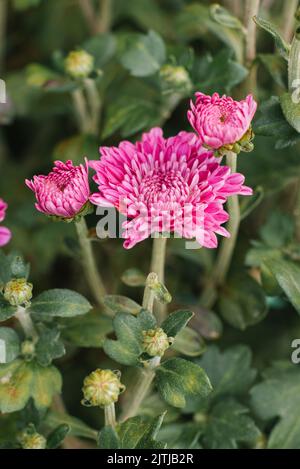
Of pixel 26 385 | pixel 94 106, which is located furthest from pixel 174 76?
pixel 26 385

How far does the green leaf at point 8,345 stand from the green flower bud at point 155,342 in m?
0.17

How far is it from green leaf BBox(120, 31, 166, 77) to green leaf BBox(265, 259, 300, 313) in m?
0.33

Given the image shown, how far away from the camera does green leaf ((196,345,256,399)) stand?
99cm

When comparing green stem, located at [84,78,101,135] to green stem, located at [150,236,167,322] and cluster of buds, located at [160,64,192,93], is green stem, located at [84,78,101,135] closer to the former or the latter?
cluster of buds, located at [160,64,192,93]

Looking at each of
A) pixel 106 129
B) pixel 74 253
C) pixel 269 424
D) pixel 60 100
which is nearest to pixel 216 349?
pixel 269 424

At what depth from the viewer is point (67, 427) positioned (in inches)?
31.8

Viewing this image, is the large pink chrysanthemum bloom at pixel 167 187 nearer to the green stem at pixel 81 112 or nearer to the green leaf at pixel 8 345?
the green leaf at pixel 8 345

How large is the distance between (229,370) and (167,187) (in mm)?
347

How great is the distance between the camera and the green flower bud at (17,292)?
0.76 metres

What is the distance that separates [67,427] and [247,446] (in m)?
0.29

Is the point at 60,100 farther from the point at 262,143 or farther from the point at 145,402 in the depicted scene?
the point at 145,402

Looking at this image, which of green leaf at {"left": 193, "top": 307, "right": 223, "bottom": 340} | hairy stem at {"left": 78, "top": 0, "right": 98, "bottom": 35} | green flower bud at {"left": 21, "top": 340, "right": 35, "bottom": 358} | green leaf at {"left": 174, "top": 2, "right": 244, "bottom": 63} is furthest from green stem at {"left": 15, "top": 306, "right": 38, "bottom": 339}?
hairy stem at {"left": 78, "top": 0, "right": 98, "bottom": 35}

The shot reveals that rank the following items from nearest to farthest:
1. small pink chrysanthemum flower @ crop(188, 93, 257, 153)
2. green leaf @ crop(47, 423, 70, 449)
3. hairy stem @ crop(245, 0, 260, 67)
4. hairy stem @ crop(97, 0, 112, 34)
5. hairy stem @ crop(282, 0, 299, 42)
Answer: small pink chrysanthemum flower @ crop(188, 93, 257, 153)
green leaf @ crop(47, 423, 70, 449)
hairy stem @ crop(245, 0, 260, 67)
hairy stem @ crop(282, 0, 299, 42)
hairy stem @ crop(97, 0, 112, 34)

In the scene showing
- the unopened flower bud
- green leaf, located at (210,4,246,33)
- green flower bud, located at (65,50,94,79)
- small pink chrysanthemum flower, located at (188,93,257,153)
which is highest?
green leaf, located at (210,4,246,33)
